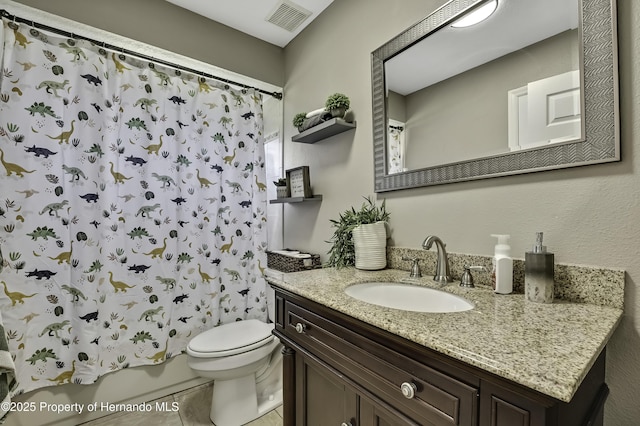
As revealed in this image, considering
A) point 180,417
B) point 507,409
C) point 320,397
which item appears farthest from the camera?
point 180,417

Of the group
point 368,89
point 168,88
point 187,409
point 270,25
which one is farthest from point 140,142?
point 187,409

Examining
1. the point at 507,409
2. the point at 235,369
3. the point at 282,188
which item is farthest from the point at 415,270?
the point at 282,188

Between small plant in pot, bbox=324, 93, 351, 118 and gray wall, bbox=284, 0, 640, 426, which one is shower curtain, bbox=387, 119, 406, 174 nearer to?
gray wall, bbox=284, 0, 640, 426

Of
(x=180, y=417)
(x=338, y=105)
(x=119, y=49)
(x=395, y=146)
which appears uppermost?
(x=119, y=49)

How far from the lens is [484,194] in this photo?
3.47ft

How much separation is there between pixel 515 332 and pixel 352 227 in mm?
872

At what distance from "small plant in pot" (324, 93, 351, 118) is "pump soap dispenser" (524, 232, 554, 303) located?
3.71 ft

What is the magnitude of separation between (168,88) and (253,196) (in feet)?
3.05

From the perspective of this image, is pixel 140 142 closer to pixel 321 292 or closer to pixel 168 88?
pixel 168 88

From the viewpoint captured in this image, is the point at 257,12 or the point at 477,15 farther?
the point at 257,12

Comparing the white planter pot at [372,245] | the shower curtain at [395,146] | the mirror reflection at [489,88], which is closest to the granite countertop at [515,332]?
the white planter pot at [372,245]

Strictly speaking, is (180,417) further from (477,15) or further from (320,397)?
(477,15)

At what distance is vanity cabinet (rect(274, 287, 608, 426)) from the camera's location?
0.52m

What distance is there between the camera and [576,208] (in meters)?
0.85
